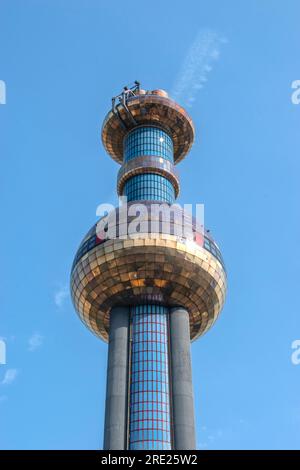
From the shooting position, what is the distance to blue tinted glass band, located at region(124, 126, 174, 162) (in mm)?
76688

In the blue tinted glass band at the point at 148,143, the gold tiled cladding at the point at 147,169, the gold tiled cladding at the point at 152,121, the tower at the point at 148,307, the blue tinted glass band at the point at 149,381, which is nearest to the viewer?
the blue tinted glass band at the point at 149,381

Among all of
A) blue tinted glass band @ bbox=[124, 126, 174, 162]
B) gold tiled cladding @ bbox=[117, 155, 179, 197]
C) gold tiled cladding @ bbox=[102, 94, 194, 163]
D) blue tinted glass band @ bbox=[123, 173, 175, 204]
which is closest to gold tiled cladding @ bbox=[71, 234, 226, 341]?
blue tinted glass band @ bbox=[123, 173, 175, 204]

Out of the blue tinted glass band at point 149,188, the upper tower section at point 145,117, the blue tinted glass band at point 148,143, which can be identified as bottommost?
the blue tinted glass band at point 149,188

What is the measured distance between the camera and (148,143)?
77.0 meters

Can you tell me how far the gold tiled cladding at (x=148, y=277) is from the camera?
5728cm

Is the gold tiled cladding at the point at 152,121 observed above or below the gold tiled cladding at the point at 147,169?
above

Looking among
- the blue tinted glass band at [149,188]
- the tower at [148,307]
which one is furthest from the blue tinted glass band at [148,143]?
the tower at [148,307]

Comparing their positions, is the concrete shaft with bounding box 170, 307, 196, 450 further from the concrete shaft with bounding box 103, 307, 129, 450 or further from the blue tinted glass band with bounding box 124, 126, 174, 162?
the blue tinted glass band with bounding box 124, 126, 174, 162

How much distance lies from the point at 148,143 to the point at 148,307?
88.4 feet

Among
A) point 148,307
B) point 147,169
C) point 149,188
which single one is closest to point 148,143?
point 147,169

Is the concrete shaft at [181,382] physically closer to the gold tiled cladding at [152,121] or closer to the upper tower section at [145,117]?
the upper tower section at [145,117]

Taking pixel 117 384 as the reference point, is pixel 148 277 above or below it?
above

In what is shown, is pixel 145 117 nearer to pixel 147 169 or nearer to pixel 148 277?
pixel 147 169

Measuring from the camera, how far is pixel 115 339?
190 ft
